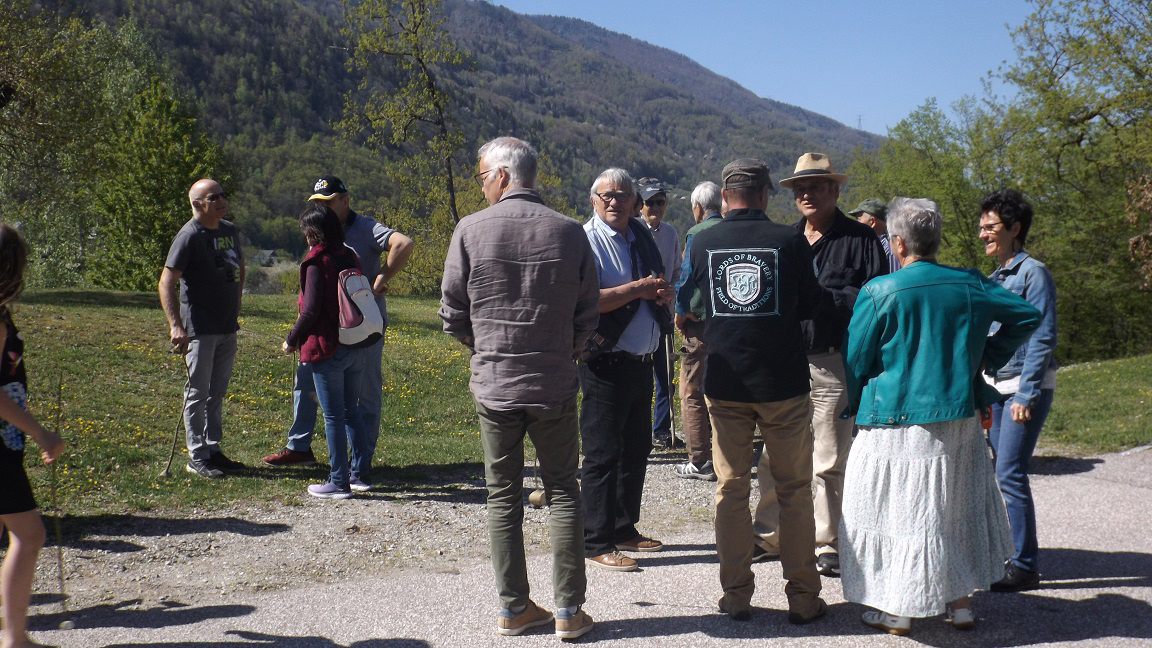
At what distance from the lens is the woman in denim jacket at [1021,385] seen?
4.90 meters

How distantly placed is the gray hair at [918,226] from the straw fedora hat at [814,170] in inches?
35.6

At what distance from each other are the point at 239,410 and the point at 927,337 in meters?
8.04

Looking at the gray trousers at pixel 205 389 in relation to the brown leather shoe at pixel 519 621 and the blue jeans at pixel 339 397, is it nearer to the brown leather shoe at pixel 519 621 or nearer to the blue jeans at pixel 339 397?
the blue jeans at pixel 339 397

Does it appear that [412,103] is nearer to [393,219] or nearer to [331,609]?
[393,219]

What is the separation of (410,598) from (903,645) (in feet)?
7.93

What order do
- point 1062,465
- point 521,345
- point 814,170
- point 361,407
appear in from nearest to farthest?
point 521,345
point 814,170
point 361,407
point 1062,465

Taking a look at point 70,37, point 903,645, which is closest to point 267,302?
point 70,37

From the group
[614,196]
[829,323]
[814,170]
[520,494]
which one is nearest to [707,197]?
[814,170]

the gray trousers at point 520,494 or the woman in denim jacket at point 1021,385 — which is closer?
the gray trousers at point 520,494

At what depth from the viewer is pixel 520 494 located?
4348 millimetres

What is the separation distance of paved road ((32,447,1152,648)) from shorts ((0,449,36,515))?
76cm

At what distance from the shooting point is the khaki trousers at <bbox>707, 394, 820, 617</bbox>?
14.6ft

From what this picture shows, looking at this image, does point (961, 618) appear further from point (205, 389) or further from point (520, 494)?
point (205, 389)

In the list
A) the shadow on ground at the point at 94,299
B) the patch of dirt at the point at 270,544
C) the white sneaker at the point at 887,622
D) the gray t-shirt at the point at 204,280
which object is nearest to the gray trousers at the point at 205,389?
the gray t-shirt at the point at 204,280
